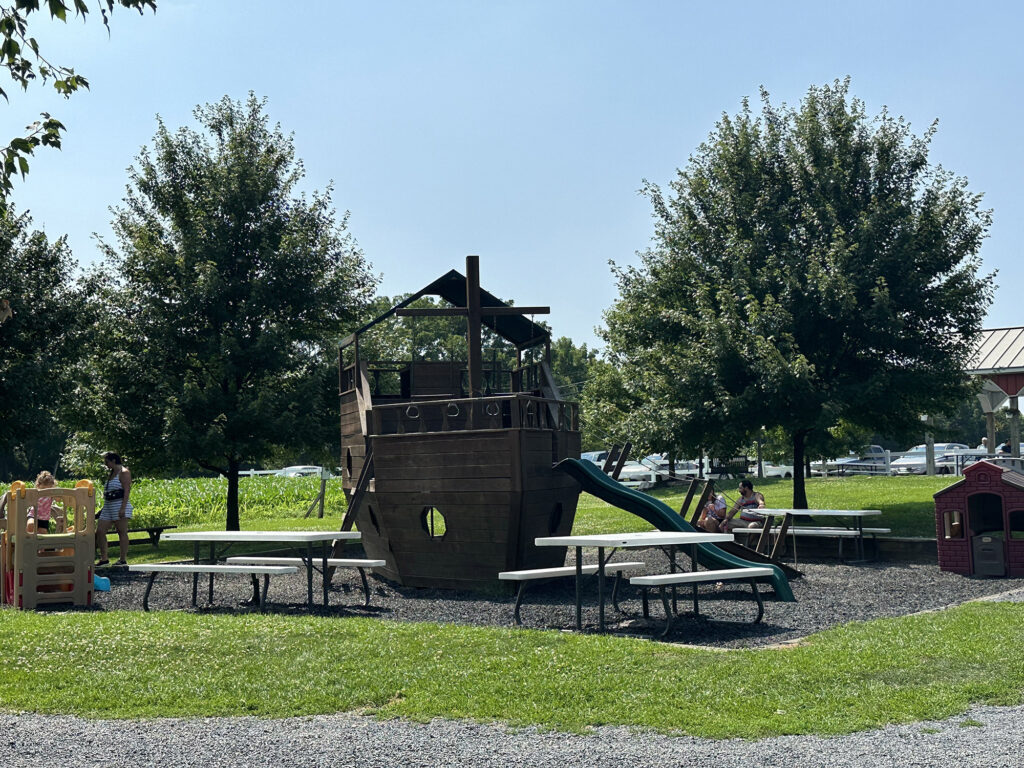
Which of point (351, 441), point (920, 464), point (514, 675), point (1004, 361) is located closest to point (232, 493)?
point (351, 441)

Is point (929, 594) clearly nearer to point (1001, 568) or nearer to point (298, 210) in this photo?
point (1001, 568)

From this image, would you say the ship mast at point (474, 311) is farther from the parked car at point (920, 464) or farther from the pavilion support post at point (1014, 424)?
the parked car at point (920, 464)

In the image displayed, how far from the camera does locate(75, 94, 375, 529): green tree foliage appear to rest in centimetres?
2261

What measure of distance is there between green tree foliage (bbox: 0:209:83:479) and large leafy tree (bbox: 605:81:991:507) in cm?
1223

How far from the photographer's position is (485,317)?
59.0 ft

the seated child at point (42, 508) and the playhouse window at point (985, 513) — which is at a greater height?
the seated child at point (42, 508)

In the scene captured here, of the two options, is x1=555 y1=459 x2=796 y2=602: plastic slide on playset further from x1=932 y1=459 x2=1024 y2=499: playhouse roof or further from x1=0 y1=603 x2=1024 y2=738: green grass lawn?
x1=0 y1=603 x2=1024 y2=738: green grass lawn

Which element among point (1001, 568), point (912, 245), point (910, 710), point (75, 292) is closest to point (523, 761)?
point (910, 710)

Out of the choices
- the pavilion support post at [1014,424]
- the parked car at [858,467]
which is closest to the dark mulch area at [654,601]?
the pavilion support post at [1014,424]

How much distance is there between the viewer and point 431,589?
15203 mm

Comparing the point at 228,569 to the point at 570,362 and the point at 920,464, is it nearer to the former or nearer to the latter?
the point at 920,464

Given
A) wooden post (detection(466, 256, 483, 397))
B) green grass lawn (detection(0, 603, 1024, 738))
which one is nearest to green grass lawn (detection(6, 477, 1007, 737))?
green grass lawn (detection(0, 603, 1024, 738))

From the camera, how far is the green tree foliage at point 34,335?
20.7 m

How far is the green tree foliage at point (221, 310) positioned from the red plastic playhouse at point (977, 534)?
13304 mm
